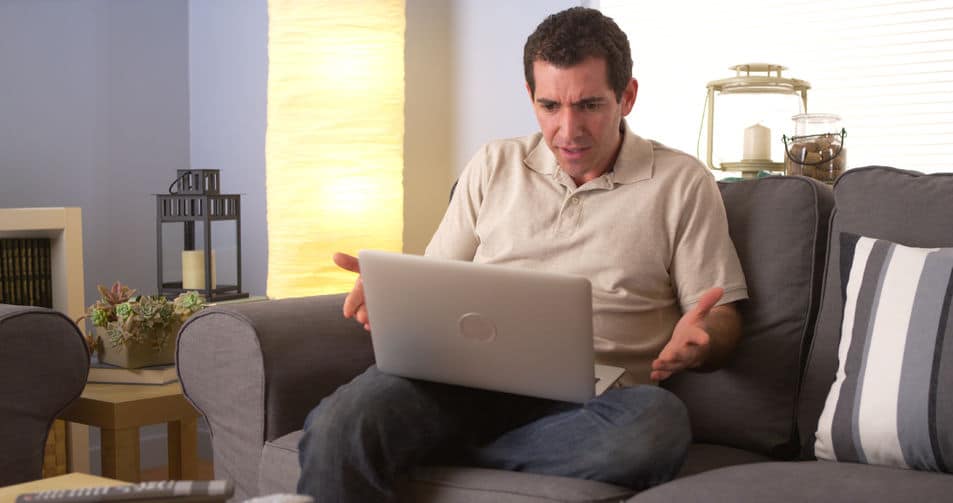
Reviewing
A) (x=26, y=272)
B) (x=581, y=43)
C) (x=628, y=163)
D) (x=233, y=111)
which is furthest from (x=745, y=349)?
(x=233, y=111)

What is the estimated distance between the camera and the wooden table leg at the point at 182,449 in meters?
2.44

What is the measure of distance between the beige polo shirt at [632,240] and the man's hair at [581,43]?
13 cm

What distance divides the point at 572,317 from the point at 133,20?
7.82ft

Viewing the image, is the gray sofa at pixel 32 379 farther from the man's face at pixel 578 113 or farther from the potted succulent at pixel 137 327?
the man's face at pixel 578 113

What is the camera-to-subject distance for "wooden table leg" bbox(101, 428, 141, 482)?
6.79ft

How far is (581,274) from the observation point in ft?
6.00

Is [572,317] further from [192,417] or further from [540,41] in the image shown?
[192,417]

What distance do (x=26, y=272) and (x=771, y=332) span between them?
1801 mm

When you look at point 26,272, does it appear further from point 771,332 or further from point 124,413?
point 771,332

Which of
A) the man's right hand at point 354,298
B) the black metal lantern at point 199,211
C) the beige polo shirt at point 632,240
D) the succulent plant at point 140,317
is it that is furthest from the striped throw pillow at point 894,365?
the black metal lantern at point 199,211

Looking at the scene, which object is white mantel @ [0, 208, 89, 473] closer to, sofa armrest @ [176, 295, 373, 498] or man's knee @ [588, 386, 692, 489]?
sofa armrest @ [176, 295, 373, 498]

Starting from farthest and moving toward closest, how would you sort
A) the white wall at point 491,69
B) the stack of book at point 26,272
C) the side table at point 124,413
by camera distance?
the white wall at point 491,69 → the stack of book at point 26,272 → the side table at point 124,413

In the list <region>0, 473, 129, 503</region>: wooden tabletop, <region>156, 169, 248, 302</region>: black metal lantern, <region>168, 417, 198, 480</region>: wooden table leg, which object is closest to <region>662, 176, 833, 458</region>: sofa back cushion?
<region>0, 473, 129, 503</region>: wooden tabletop

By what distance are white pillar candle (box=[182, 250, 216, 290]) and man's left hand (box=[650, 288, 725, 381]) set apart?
Result: 5.09ft
